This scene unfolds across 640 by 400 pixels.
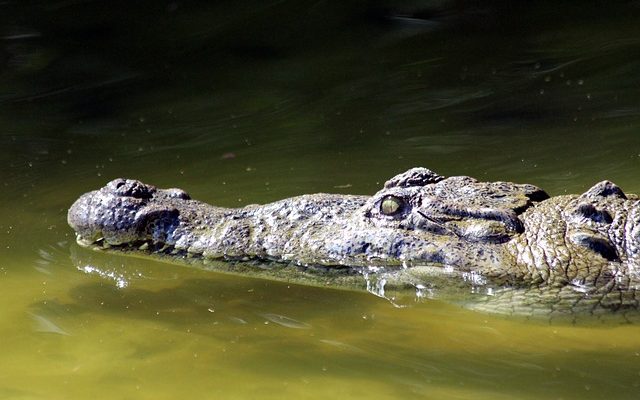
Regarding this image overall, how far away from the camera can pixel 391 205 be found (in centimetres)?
518

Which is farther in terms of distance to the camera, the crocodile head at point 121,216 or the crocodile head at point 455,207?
the crocodile head at point 121,216

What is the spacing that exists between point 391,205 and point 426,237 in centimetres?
27

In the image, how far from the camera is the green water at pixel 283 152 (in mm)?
4125

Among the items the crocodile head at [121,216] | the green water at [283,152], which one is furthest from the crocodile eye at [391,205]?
the crocodile head at [121,216]

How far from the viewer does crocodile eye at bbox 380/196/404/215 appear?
517cm

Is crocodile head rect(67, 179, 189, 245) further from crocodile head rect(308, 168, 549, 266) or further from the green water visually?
crocodile head rect(308, 168, 549, 266)

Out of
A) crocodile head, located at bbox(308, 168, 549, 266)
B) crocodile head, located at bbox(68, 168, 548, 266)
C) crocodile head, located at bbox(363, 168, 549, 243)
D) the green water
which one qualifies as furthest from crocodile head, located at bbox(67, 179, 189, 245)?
crocodile head, located at bbox(363, 168, 549, 243)

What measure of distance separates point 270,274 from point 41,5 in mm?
10155

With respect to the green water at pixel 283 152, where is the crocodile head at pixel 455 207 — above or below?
above

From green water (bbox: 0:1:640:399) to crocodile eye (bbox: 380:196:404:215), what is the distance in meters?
0.49

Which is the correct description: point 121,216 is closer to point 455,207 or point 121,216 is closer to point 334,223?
point 334,223

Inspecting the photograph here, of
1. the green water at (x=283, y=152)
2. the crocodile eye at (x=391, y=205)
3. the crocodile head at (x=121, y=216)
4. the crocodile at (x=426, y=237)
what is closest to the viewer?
the green water at (x=283, y=152)

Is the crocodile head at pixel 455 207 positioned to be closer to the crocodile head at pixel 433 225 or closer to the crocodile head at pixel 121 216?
the crocodile head at pixel 433 225

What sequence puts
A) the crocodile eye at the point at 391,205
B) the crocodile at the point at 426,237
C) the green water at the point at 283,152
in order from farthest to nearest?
the crocodile eye at the point at 391,205 < the crocodile at the point at 426,237 < the green water at the point at 283,152
